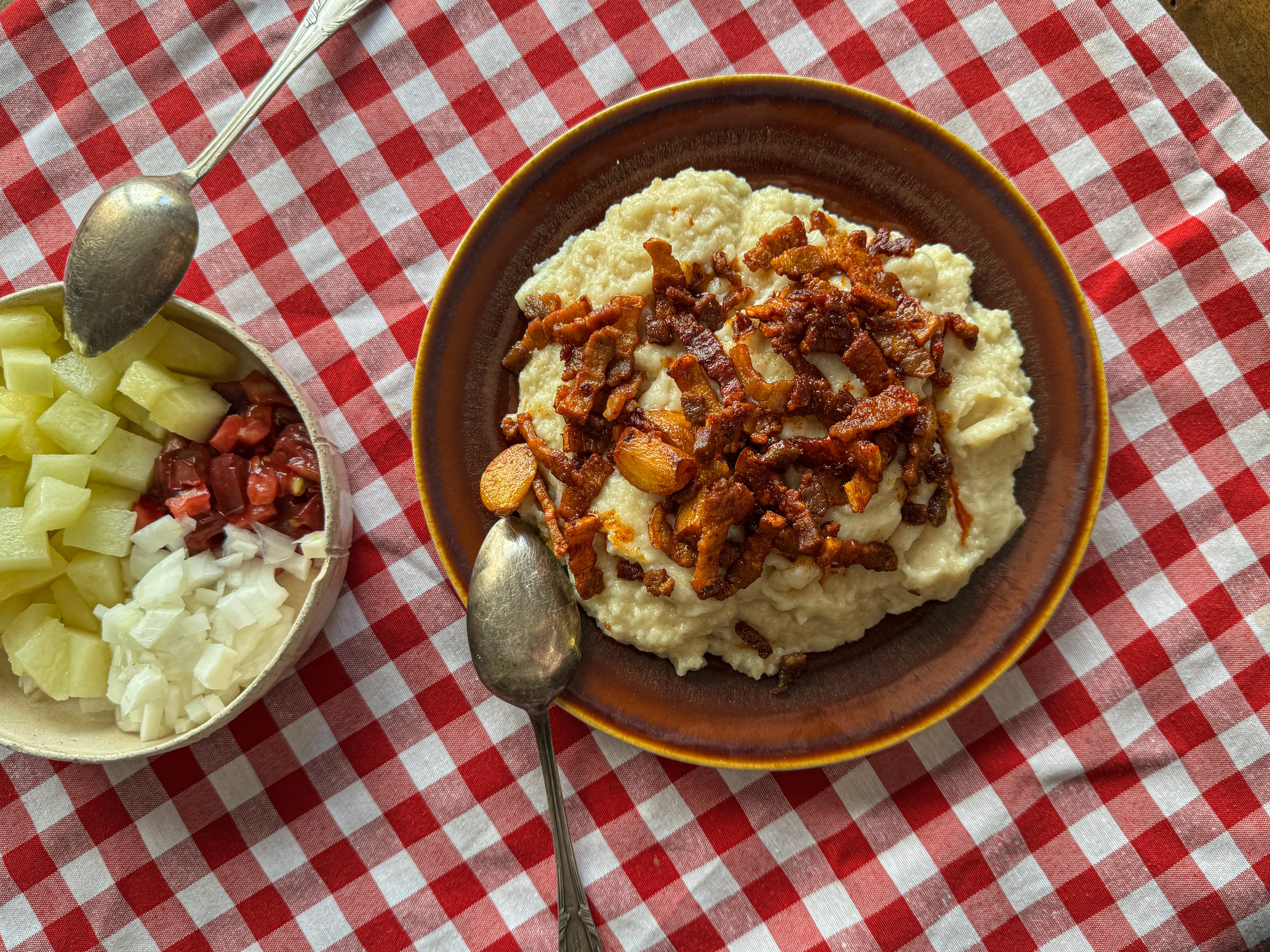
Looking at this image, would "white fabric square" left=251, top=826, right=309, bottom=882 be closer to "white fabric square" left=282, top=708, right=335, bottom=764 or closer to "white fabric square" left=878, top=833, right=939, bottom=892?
"white fabric square" left=282, top=708, right=335, bottom=764

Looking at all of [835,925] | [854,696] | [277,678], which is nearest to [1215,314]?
[854,696]

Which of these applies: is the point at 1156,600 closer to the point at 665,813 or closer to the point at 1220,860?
the point at 1220,860

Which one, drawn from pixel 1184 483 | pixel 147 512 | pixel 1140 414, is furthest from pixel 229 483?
pixel 1184 483

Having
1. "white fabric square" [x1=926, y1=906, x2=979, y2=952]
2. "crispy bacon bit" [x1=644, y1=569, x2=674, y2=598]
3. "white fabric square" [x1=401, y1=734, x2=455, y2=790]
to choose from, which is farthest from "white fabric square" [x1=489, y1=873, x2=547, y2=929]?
"white fabric square" [x1=926, y1=906, x2=979, y2=952]

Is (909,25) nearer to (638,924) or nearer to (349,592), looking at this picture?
(349,592)

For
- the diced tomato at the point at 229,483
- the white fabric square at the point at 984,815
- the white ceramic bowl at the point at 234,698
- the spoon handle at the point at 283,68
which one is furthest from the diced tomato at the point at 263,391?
the white fabric square at the point at 984,815

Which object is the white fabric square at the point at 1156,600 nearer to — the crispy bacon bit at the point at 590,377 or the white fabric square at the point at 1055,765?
the white fabric square at the point at 1055,765
